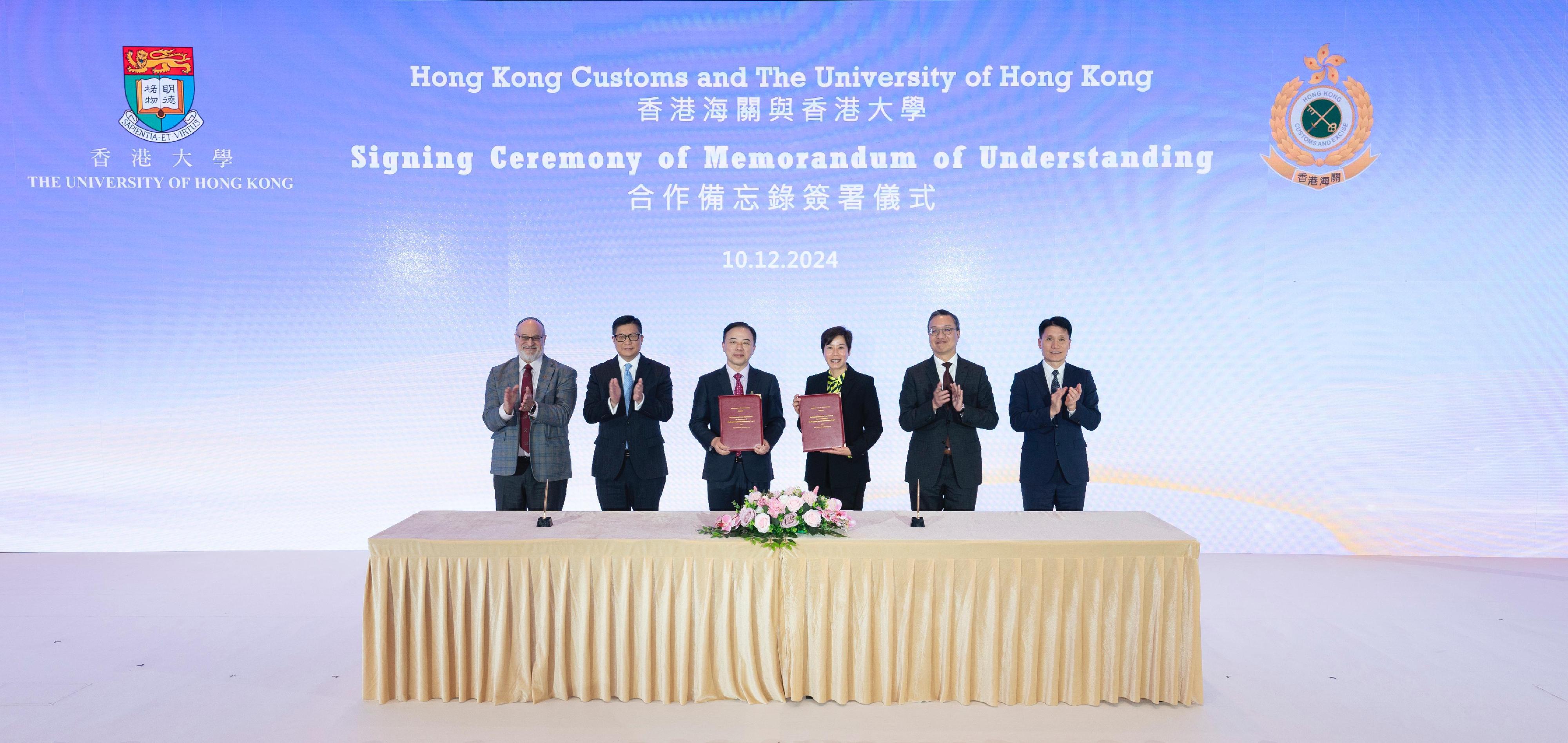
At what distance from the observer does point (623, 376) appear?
13.2ft

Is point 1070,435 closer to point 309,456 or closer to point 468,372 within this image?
point 468,372

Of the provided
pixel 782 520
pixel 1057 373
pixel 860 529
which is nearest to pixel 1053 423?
pixel 1057 373

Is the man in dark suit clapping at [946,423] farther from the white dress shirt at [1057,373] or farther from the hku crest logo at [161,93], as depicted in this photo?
the hku crest logo at [161,93]

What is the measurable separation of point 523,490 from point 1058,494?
99.5 inches

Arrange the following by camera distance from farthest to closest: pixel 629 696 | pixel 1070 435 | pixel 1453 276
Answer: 1. pixel 1453 276
2. pixel 1070 435
3. pixel 629 696

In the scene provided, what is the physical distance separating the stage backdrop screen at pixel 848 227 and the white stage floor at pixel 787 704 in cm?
94

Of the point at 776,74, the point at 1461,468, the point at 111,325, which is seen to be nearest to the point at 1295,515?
the point at 1461,468

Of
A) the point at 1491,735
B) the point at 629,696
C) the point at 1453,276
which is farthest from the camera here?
the point at 1453,276

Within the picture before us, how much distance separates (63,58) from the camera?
4996 mm

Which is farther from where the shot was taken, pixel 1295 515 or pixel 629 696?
pixel 1295 515

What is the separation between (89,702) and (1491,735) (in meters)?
4.51

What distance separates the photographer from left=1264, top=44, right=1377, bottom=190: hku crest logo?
4891mm

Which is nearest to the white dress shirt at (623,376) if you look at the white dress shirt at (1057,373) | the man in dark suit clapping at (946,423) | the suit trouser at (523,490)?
the suit trouser at (523,490)

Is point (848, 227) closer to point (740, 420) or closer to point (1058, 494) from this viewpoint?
point (740, 420)
